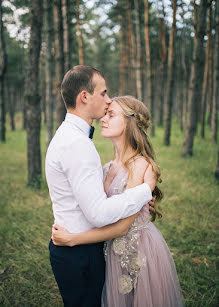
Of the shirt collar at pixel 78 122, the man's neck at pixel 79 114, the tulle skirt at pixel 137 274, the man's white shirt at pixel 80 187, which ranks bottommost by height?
the tulle skirt at pixel 137 274

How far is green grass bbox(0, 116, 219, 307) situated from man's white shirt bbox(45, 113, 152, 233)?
1955 millimetres

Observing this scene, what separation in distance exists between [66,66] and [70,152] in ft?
27.0

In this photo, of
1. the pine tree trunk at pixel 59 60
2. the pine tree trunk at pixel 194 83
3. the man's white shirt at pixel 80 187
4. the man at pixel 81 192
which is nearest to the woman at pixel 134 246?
the man at pixel 81 192

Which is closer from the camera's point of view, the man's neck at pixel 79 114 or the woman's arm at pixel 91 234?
the woman's arm at pixel 91 234

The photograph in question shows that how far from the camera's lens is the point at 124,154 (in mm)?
2412

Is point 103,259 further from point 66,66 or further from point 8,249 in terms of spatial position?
point 66,66

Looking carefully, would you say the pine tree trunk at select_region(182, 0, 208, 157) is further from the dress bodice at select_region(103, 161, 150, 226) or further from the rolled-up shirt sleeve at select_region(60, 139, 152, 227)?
the rolled-up shirt sleeve at select_region(60, 139, 152, 227)

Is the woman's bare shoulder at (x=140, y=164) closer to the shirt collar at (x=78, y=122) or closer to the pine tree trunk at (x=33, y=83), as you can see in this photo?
the shirt collar at (x=78, y=122)

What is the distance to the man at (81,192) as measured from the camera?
64.4 inches

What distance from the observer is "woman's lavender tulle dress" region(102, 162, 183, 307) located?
2.17m

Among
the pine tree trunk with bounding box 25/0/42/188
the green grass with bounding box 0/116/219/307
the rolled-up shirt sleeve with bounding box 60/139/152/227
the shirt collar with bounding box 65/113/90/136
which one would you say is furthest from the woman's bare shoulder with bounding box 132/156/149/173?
the pine tree trunk with bounding box 25/0/42/188

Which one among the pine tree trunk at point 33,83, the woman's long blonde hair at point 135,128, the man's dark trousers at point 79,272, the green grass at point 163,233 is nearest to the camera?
the man's dark trousers at point 79,272

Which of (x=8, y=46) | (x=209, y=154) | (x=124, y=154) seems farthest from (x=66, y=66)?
(x=8, y=46)

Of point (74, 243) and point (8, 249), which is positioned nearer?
point (74, 243)
